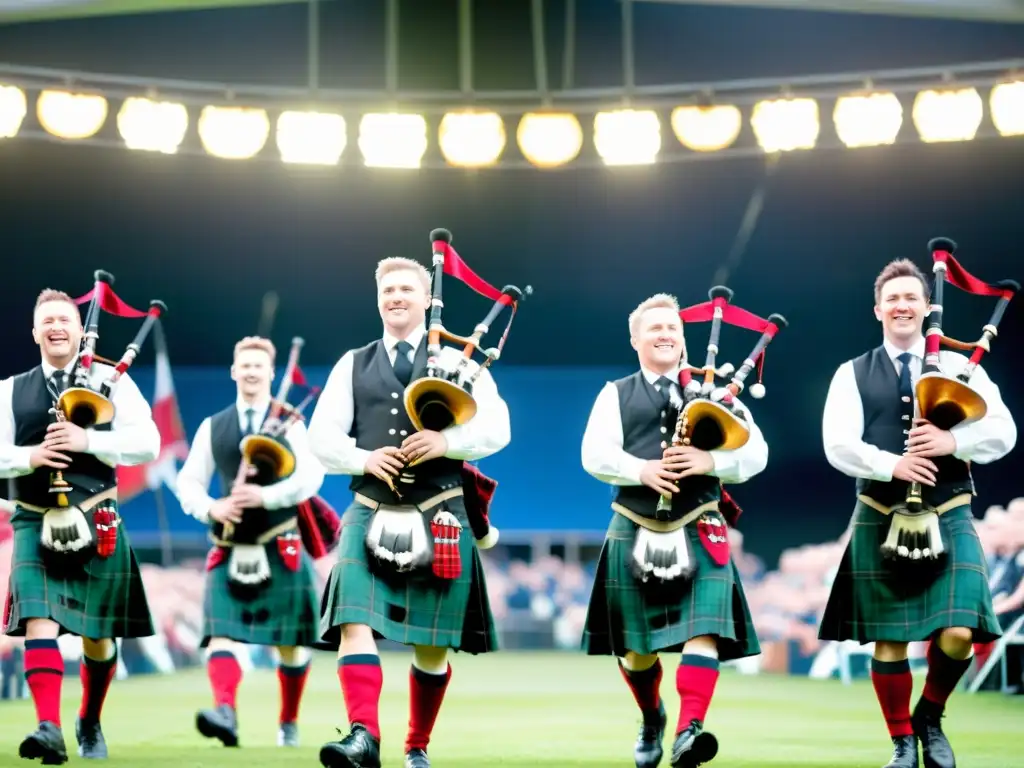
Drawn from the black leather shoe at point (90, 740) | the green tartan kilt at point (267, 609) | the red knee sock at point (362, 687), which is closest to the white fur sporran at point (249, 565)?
the green tartan kilt at point (267, 609)

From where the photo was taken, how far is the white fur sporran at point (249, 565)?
5.98 metres

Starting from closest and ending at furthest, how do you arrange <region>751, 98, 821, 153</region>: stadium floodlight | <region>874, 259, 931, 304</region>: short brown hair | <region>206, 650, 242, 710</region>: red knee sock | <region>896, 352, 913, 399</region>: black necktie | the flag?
<region>896, 352, 913, 399</region>: black necktie → <region>874, 259, 931, 304</region>: short brown hair → <region>206, 650, 242, 710</region>: red knee sock → <region>751, 98, 821, 153</region>: stadium floodlight → the flag

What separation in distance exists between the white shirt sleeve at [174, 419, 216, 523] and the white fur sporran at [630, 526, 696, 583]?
2140 millimetres

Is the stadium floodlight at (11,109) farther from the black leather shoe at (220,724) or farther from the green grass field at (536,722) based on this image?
the black leather shoe at (220,724)

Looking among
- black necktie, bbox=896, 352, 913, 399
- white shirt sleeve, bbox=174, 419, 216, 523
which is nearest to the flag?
white shirt sleeve, bbox=174, 419, 216, 523

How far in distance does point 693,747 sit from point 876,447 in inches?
42.5

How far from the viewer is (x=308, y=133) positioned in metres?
9.11

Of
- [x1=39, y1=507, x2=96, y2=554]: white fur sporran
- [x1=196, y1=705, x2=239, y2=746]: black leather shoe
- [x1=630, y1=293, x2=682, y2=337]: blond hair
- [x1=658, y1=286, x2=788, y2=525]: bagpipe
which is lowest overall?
[x1=196, y1=705, x2=239, y2=746]: black leather shoe

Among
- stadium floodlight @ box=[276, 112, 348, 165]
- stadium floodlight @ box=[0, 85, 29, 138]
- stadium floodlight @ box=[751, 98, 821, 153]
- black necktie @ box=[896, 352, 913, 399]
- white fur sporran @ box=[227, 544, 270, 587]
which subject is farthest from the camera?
stadium floodlight @ box=[276, 112, 348, 165]

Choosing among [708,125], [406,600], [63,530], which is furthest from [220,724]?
[708,125]

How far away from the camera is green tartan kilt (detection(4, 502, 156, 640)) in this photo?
4.84 metres

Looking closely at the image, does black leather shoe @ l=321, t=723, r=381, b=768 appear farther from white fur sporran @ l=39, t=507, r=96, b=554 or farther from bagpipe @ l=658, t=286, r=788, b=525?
white fur sporran @ l=39, t=507, r=96, b=554

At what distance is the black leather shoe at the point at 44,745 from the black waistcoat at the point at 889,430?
265 cm

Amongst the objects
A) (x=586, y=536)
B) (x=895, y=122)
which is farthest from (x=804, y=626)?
(x=895, y=122)
